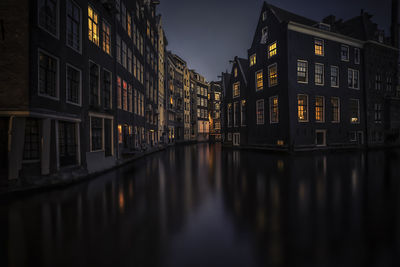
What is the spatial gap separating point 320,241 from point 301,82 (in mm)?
23510

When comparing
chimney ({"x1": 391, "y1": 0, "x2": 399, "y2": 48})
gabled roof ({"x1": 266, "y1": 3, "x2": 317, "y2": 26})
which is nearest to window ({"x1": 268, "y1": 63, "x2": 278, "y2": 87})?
gabled roof ({"x1": 266, "y1": 3, "x2": 317, "y2": 26})

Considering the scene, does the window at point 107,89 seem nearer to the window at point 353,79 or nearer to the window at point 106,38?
the window at point 106,38

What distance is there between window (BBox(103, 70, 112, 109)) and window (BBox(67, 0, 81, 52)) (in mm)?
3196

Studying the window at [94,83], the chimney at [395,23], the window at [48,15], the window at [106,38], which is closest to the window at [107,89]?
the window at [94,83]

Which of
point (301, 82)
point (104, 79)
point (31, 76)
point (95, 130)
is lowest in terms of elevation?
point (95, 130)

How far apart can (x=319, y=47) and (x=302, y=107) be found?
28.7 ft

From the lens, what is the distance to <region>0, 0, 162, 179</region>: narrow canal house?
311 inches

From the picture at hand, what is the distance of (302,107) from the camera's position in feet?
75.7

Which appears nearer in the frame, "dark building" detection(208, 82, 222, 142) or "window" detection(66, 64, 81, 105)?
"window" detection(66, 64, 81, 105)

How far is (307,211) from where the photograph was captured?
523cm

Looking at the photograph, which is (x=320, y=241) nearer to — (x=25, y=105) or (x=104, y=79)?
(x=25, y=105)

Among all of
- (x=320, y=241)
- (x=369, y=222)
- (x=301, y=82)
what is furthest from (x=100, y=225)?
(x=301, y=82)

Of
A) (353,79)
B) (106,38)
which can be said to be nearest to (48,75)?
(106,38)

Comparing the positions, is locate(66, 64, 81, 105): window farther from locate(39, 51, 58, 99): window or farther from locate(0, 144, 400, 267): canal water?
locate(0, 144, 400, 267): canal water
